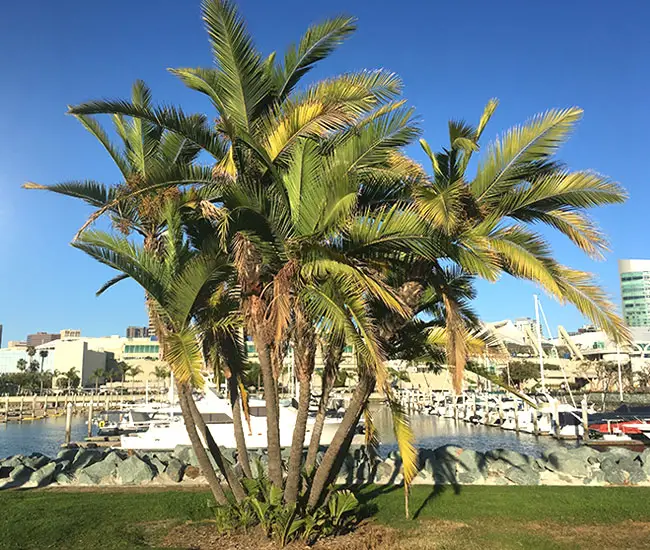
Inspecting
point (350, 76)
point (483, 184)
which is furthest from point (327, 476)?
point (350, 76)

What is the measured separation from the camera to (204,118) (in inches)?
402

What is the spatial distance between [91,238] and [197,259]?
1.71 meters

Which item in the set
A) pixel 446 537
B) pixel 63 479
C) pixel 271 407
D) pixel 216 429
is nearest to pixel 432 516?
pixel 446 537

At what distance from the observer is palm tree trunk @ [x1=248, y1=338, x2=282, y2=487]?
29.8 feet

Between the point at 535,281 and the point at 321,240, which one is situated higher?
the point at 321,240

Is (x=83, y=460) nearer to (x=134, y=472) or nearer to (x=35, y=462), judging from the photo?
(x=35, y=462)

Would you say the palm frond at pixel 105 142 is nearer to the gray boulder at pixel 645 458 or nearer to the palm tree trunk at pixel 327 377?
the palm tree trunk at pixel 327 377

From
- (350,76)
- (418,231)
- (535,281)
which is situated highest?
(350,76)

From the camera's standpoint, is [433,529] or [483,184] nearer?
[483,184]

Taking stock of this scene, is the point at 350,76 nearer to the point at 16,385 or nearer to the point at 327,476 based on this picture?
the point at 327,476

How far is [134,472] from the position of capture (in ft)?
47.0

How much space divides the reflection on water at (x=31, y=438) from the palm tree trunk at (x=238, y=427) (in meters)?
27.2

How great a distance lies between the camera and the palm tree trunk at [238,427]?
10.7m

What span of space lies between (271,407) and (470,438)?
35.3 metres
